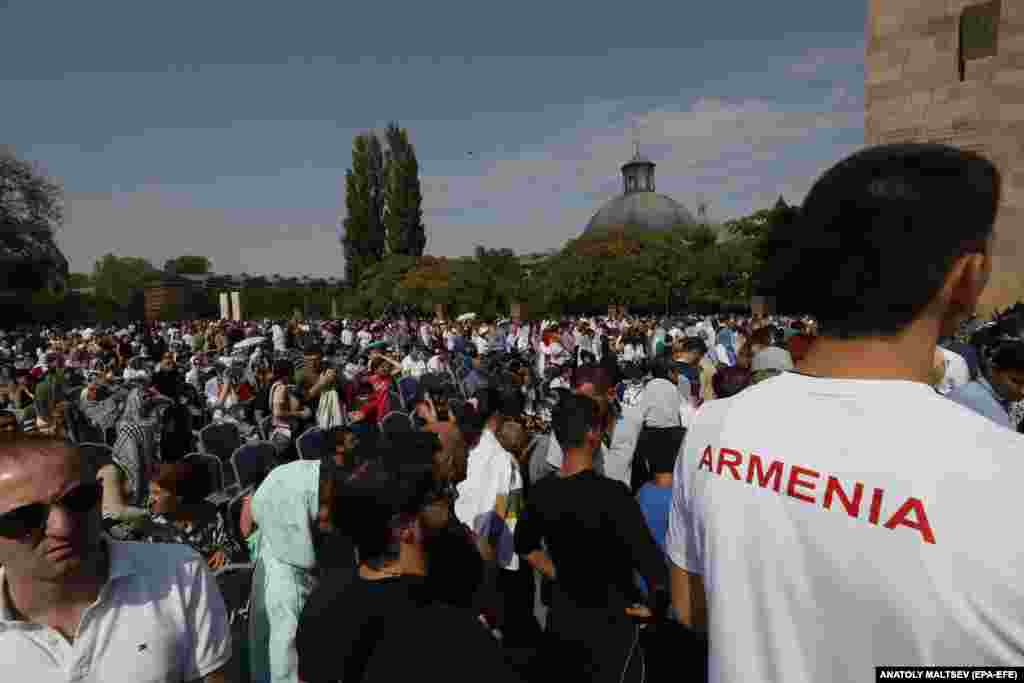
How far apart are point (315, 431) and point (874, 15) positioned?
1551cm

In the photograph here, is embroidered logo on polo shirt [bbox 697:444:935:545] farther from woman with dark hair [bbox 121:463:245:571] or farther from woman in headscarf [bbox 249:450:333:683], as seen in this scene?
woman with dark hair [bbox 121:463:245:571]

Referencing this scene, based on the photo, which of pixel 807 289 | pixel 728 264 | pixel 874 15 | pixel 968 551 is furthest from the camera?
pixel 728 264

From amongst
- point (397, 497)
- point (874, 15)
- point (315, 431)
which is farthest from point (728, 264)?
point (397, 497)

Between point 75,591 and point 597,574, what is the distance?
6.30 feet

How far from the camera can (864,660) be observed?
3.10ft

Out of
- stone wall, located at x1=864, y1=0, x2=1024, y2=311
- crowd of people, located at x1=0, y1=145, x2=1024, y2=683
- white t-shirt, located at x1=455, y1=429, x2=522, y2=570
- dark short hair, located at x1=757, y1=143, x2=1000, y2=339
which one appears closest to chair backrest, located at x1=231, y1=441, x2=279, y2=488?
crowd of people, located at x1=0, y1=145, x2=1024, y2=683

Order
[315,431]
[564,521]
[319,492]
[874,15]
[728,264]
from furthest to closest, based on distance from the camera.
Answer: [728,264] < [874,15] < [315,431] < [319,492] < [564,521]

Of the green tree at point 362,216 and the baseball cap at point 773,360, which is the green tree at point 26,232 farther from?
the baseball cap at point 773,360

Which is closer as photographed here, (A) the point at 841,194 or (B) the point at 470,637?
(A) the point at 841,194

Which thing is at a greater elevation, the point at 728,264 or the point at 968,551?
the point at 728,264

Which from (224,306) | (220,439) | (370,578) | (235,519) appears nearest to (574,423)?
(370,578)

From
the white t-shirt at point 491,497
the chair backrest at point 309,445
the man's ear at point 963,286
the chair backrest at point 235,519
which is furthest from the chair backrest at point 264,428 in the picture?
the man's ear at point 963,286

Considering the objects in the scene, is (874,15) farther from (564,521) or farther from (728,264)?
(728,264)

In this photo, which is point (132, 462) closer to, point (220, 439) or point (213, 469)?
point (213, 469)
